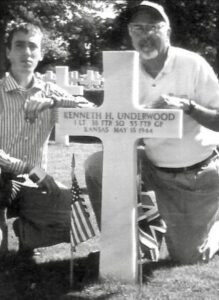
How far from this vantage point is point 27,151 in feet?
14.5

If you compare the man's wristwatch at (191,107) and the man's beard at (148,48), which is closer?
the man's wristwatch at (191,107)

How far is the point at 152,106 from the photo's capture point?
3.86m

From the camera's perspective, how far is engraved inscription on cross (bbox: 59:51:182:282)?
372 cm

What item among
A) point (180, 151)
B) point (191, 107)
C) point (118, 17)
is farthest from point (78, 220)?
point (118, 17)

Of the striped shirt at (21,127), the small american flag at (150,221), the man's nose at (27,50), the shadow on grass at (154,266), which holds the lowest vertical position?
the shadow on grass at (154,266)

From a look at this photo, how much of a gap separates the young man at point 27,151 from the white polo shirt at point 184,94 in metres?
0.62

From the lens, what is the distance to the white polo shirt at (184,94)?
4.11m

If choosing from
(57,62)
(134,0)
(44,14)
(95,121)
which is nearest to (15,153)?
(95,121)

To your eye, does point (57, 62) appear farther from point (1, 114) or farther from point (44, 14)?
point (1, 114)

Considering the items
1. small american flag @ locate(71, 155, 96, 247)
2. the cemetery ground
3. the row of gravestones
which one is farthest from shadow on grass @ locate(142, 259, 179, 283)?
the row of gravestones

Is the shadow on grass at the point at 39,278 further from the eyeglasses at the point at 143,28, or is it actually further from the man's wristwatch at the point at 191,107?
the eyeglasses at the point at 143,28

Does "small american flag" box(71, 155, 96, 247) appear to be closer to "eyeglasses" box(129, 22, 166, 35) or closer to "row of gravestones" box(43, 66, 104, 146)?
"row of gravestones" box(43, 66, 104, 146)

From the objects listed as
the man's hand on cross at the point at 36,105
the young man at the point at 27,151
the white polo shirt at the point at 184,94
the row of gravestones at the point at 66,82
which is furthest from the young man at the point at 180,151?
the row of gravestones at the point at 66,82

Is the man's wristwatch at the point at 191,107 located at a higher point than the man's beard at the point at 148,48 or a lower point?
lower
